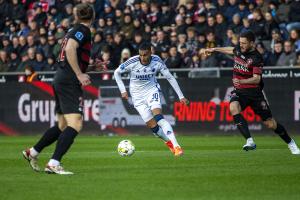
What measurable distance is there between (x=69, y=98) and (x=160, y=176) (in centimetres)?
178

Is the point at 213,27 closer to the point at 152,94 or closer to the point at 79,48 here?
the point at 152,94

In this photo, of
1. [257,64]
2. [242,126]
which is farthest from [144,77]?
[257,64]

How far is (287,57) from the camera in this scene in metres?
25.0

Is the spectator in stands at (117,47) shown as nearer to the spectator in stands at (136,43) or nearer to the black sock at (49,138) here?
the spectator in stands at (136,43)

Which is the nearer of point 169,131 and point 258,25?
point 169,131

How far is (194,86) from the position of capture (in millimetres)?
25703

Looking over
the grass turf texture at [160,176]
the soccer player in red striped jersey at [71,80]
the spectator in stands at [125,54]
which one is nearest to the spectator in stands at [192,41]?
the spectator in stands at [125,54]

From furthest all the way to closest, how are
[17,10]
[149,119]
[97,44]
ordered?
[17,10] < [97,44] < [149,119]

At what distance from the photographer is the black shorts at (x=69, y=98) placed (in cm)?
1251

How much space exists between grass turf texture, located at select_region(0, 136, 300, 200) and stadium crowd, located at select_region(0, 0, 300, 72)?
24.1ft

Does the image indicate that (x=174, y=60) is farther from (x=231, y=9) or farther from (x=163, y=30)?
(x=231, y=9)

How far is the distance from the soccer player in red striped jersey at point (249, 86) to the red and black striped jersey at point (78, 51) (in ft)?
16.4

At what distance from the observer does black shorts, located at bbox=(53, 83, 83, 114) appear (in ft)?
41.0

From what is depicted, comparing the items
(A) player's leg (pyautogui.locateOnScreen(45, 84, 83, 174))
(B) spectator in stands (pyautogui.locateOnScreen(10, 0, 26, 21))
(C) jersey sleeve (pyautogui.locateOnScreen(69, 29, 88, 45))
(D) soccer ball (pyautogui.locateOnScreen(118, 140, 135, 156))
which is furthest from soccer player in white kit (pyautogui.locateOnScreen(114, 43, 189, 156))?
(B) spectator in stands (pyautogui.locateOnScreen(10, 0, 26, 21))
